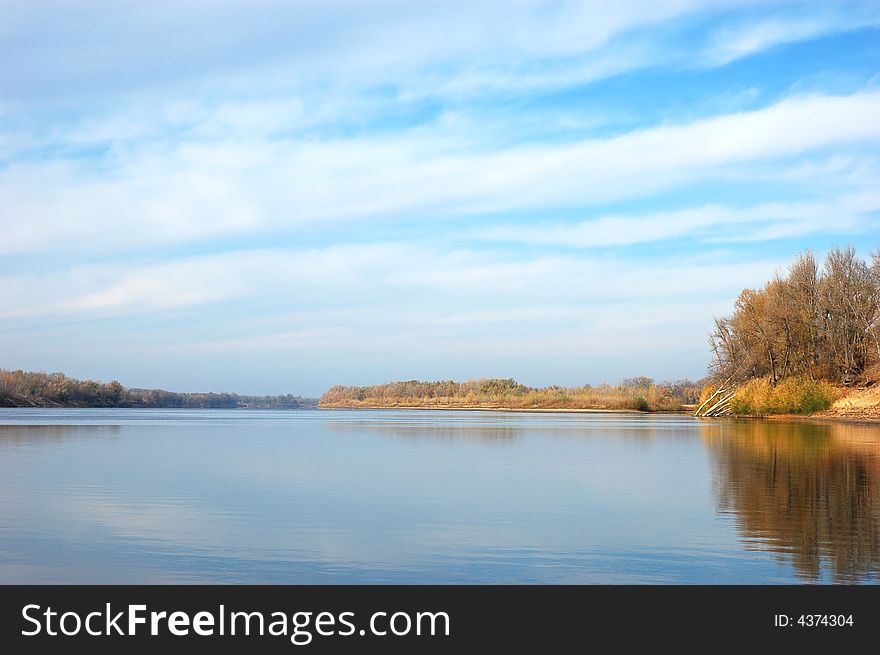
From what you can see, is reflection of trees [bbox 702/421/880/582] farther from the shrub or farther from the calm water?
the shrub

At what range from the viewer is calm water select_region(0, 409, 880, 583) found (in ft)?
28.0

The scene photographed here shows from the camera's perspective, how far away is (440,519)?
12047 millimetres

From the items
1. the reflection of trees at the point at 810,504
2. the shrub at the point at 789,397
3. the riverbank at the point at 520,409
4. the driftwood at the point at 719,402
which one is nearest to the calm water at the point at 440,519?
the reflection of trees at the point at 810,504

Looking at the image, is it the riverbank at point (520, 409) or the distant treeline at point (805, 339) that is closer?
the distant treeline at point (805, 339)

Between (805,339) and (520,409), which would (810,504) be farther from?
(520,409)

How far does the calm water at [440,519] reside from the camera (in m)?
8.55

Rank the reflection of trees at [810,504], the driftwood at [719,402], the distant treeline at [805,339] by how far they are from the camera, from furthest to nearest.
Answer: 1. the driftwood at [719,402]
2. the distant treeline at [805,339]
3. the reflection of trees at [810,504]

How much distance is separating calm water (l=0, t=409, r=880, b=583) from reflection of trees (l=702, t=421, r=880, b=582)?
0.12 feet

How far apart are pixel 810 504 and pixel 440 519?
5828 millimetres

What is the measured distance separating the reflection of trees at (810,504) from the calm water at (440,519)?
0.04 m

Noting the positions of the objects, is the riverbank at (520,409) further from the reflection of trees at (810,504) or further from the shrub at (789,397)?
the reflection of trees at (810,504)

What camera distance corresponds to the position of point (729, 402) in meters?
65.3

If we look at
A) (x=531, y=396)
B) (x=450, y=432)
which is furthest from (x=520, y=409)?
(x=450, y=432)

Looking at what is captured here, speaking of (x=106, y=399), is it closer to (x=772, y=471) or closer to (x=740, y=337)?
(x=740, y=337)
